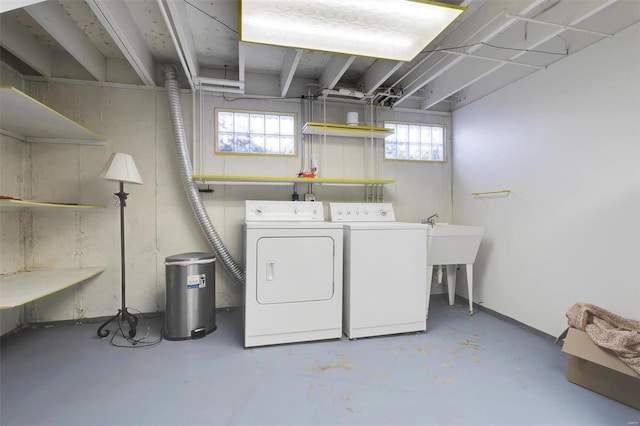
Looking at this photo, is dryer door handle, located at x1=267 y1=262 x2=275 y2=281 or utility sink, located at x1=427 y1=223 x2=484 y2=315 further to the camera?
utility sink, located at x1=427 y1=223 x2=484 y2=315

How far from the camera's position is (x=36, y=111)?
2.10 meters

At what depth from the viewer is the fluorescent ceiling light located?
1.74 m

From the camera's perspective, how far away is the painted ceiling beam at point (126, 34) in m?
1.90

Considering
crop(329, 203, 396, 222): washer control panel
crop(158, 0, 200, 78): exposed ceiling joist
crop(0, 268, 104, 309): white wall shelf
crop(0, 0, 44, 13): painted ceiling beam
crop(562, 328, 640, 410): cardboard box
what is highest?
crop(158, 0, 200, 78): exposed ceiling joist

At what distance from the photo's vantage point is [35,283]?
233cm

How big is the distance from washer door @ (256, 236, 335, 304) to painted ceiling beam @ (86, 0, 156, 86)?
1785 mm

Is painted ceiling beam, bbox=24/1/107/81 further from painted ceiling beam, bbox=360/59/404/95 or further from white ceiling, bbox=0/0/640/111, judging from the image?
painted ceiling beam, bbox=360/59/404/95

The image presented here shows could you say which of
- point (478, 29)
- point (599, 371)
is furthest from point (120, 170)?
point (599, 371)

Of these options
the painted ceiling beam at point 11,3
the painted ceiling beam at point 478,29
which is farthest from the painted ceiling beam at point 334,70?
the painted ceiling beam at point 11,3

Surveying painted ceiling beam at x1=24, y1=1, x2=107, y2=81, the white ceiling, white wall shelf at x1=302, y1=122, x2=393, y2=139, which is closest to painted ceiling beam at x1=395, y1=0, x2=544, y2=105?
the white ceiling

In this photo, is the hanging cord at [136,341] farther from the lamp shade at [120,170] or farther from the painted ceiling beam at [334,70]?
the painted ceiling beam at [334,70]

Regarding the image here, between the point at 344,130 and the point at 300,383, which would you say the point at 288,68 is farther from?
the point at 300,383

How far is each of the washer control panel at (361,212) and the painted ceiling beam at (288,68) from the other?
1.30 metres

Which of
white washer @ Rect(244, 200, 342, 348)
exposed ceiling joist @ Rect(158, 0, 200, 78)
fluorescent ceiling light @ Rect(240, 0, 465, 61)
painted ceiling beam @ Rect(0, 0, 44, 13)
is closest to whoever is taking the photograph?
painted ceiling beam @ Rect(0, 0, 44, 13)
